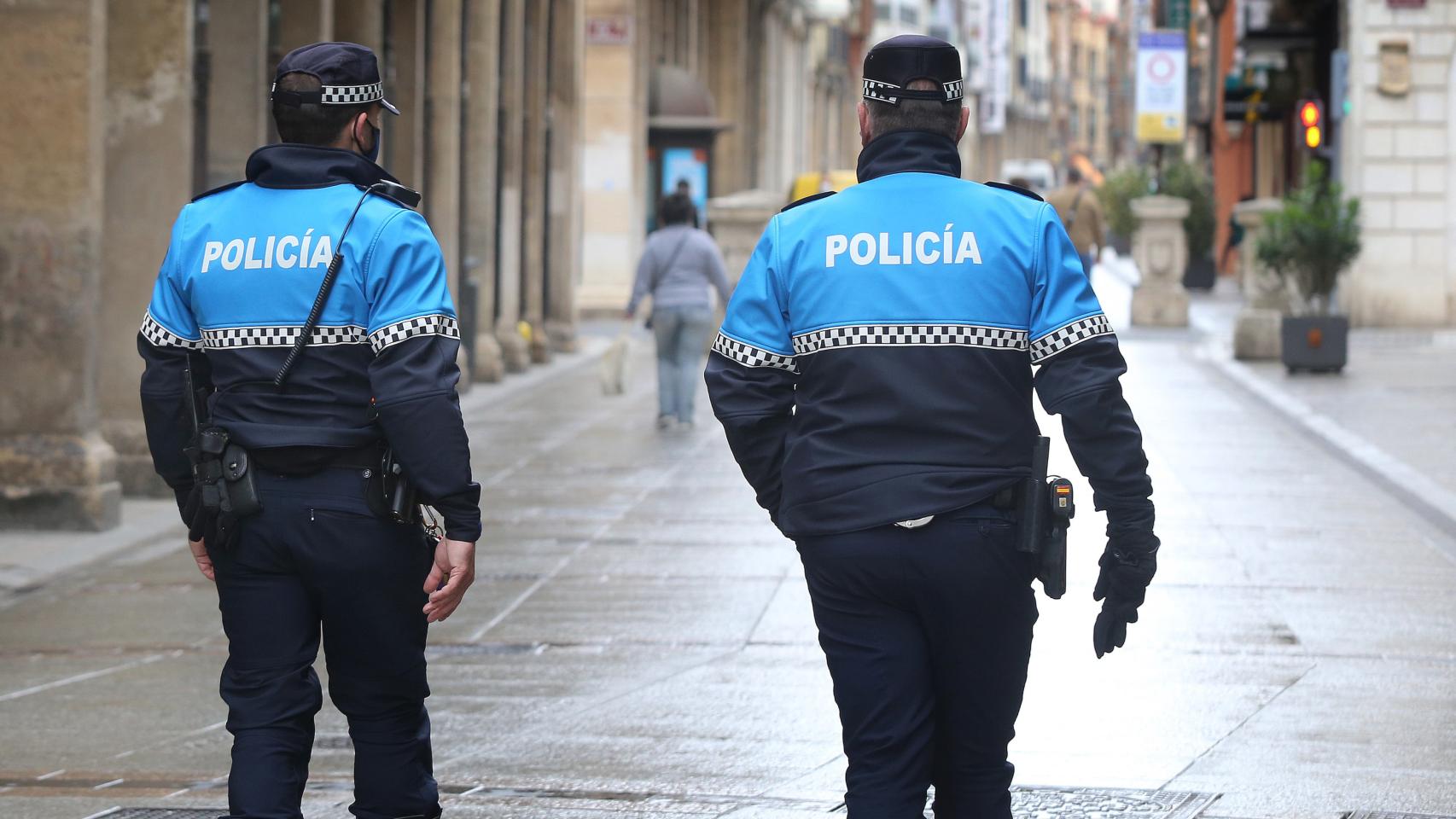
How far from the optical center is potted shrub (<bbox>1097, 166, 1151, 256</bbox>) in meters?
41.1

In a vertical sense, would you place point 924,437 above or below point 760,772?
above

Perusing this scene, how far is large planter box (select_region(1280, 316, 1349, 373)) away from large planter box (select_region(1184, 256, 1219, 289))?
754 inches

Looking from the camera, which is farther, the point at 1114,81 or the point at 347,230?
the point at 1114,81

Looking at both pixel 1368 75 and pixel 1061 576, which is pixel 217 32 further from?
pixel 1368 75

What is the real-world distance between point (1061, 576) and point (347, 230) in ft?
5.03

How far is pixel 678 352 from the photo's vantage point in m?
15.9

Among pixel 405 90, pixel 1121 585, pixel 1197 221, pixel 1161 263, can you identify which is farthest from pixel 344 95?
pixel 1197 221

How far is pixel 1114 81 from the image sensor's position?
16450 centimetres

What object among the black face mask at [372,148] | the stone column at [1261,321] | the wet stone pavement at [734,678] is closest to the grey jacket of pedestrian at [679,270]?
the wet stone pavement at [734,678]

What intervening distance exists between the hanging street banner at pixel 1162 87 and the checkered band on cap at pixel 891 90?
4097 centimetres

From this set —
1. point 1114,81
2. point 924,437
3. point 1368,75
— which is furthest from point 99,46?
point 1114,81

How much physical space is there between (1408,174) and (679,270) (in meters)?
14.2

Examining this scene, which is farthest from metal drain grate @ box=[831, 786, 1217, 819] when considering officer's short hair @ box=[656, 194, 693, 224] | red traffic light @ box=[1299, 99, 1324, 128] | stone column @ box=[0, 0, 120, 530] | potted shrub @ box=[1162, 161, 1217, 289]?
potted shrub @ box=[1162, 161, 1217, 289]

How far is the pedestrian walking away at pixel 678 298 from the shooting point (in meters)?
15.9
